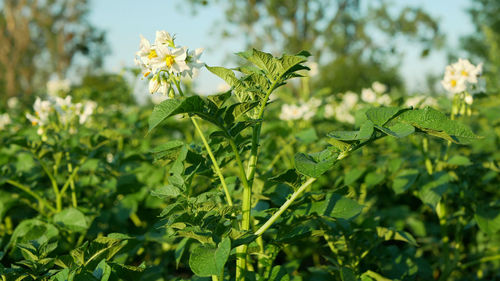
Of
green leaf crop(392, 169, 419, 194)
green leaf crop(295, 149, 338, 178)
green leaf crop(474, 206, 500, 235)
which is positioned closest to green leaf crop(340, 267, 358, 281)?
green leaf crop(295, 149, 338, 178)

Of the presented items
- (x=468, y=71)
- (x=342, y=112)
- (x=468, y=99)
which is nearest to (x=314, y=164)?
(x=468, y=99)

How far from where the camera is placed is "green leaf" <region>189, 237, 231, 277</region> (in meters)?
1.02

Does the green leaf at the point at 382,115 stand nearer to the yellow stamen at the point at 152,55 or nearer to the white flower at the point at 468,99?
the yellow stamen at the point at 152,55

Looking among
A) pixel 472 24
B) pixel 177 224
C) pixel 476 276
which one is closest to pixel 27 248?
pixel 177 224

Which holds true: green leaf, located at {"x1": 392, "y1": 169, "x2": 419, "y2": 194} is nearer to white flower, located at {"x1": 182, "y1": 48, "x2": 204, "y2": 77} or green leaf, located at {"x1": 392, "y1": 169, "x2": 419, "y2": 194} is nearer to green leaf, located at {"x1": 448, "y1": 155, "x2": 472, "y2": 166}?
green leaf, located at {"x1": 448, "y1": 155, "x2": 472, "y2": 166}

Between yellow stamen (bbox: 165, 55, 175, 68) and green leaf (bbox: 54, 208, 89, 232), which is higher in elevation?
yellow stamen (bbox: 165, 55, 175, 68)

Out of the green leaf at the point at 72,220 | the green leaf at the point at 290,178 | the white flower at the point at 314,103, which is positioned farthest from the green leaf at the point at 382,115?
the white flower at the point at 314,103

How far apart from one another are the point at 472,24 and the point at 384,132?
3132 cm

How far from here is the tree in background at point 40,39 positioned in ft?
84.3

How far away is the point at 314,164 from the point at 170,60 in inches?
18.8

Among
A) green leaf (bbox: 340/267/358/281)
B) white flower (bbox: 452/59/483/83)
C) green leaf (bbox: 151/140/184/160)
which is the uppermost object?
green leaf (bbox: 151/140/184/160)

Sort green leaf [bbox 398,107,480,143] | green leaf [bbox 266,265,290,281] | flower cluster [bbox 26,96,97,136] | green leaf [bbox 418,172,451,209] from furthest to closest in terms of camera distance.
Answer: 1. flower cluster [bbox 26,96,97,136]
2. green leaf [bbox 418,172,451,209]
3. green leaf [bbox 266,265,290,281]
4. green leaf [bbox 398,107,480,143]

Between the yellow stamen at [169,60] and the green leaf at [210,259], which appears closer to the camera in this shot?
the green leaf at [210,259]

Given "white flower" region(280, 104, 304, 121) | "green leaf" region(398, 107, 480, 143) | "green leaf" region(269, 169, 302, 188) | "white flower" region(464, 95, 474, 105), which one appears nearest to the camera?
"green leaf" region(398, 107, 480, 143)
